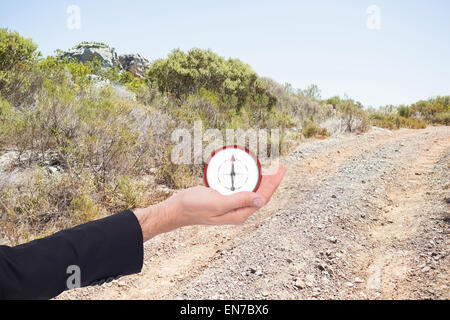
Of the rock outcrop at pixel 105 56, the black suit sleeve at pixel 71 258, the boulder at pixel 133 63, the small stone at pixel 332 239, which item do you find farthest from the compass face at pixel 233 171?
the boulder at pixel 133 63

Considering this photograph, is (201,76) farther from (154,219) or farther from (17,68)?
(154,219)

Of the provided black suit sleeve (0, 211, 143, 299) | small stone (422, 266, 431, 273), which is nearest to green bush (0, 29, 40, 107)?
black suit sleeve (0, 211, 143, 299)

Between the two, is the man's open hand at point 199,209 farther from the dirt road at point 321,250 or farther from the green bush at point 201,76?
the green bush at point 201,76

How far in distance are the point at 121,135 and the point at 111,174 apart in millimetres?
826

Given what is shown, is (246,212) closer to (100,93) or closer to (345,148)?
(100,93)

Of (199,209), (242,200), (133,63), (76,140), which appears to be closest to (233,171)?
(242,200)

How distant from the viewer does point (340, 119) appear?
42.5ft

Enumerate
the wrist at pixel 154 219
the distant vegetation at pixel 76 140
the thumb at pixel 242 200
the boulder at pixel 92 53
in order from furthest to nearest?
1. the boulder at pixel 92 53
2. the distant vegetation at pixel 76 140
3. the thumb at pixel 242 200
4. the wrist at pixel 154 219

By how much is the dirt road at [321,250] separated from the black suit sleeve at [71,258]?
2075 mm

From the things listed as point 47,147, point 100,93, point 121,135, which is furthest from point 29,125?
point 100,93

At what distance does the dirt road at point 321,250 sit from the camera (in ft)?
10.0

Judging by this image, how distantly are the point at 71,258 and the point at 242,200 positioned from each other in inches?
32.5

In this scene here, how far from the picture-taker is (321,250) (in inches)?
143

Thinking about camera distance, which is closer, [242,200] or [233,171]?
[242,200]
